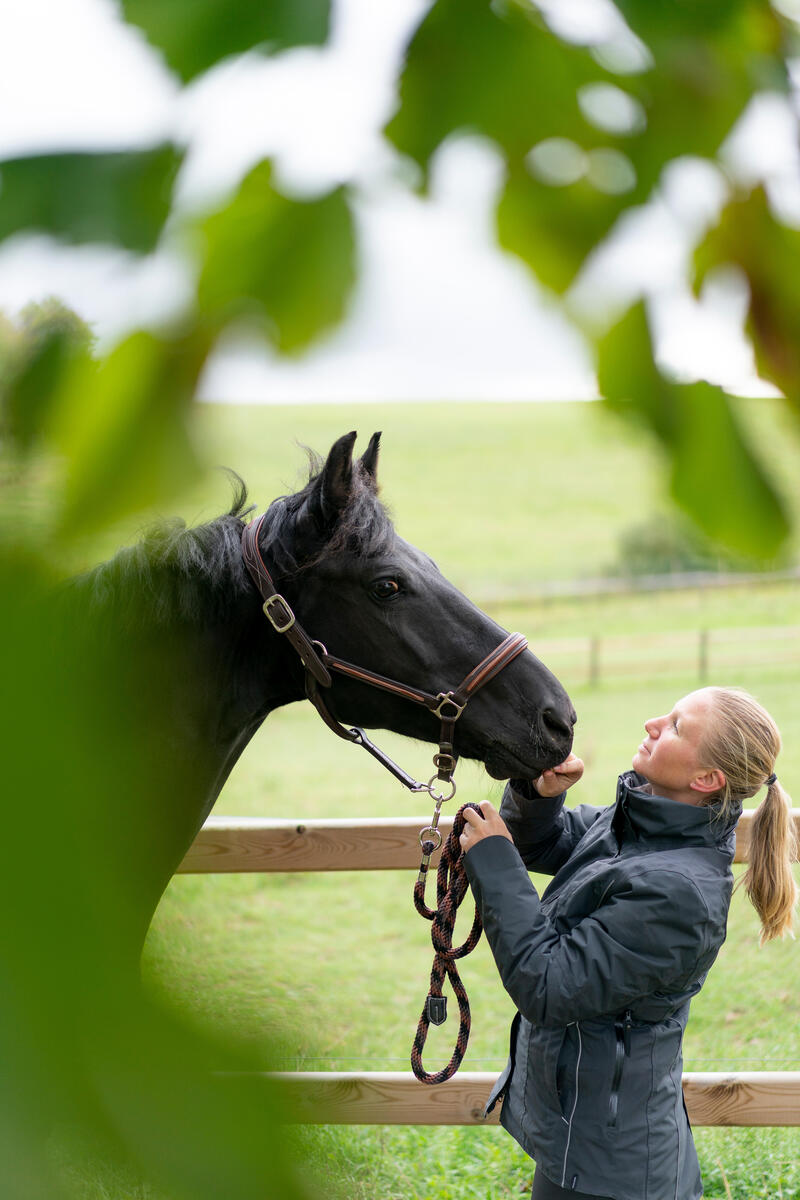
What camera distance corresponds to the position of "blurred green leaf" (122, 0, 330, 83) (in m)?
0.44

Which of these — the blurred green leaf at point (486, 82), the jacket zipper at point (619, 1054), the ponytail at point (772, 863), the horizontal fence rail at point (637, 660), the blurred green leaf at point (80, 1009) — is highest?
the blurred green leaf at point (486, 82)

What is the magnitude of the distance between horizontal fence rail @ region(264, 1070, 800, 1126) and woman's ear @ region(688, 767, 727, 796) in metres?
1.12

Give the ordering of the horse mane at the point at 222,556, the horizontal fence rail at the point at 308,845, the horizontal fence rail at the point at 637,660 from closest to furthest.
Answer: the horse mane at the point at 222,556, the horizontal fence rail at the point at 308,845, the horizontal fence rail at the point at 637,660

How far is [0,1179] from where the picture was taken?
31 cm

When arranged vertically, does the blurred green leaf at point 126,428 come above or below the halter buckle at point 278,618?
above

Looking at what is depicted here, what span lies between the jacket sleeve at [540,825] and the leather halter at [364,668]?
160mm

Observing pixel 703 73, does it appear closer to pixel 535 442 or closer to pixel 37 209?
pixel 535 442

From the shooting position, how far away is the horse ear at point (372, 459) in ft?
6.36

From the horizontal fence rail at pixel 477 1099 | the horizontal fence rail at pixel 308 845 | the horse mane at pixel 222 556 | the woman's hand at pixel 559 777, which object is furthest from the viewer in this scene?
the horizontal fence rail at pixel 308 845

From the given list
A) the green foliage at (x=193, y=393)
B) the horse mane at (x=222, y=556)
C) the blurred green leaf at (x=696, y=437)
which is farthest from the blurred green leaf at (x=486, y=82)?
the horse mane at (x=222, y=556)

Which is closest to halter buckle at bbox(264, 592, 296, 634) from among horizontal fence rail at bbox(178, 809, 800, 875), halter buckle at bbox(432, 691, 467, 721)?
halter buckle at bbox(432, 691, 467, 721)

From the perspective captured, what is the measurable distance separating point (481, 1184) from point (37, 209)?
2847 millimetres

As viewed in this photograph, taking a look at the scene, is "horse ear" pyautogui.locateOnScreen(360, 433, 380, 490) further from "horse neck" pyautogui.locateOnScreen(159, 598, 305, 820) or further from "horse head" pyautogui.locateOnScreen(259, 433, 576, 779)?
"horse neck" pyautogui.locateOnScreen(159, 598, 305, 820)

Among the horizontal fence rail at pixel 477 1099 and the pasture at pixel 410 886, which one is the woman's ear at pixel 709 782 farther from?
the horizontal fence rail at pixel 477 1099
